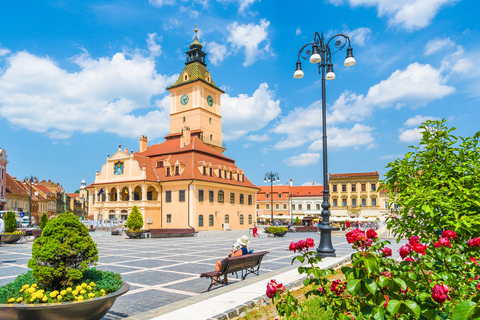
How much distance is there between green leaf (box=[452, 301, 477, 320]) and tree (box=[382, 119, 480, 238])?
4.15m

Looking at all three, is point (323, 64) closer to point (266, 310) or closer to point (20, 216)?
point (266, 310)

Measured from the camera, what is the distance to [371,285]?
9.40 ft

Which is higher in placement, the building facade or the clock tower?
the clock tower

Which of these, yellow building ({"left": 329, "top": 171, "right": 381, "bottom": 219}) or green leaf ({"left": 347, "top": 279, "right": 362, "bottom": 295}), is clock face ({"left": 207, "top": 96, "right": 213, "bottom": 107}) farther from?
green leaf ({"left": 347, "top": 279, "right": 362, "bottom": 295})

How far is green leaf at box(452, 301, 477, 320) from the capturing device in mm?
2227

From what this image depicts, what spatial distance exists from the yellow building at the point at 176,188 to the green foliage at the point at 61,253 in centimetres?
3604

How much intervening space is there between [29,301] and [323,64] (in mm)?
13645

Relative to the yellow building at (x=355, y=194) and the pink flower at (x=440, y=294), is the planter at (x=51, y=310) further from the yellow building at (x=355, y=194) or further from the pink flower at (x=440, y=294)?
the yellow building at (x=355, y=194)

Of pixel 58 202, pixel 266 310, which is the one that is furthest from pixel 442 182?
pixel 58 202

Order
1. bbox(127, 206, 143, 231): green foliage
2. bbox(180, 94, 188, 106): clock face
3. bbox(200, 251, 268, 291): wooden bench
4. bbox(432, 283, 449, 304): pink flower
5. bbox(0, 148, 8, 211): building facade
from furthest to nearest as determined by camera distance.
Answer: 1. bbox(0, 148, 8, 211): building facade
2. bbox(180, 94, 188, 106): clock face
3. bbox(127, 206, 143, 231): green foliage
4. bbox(200, 251, 268, 291): wooden bench
5. bbox(432, 283, 449, 304): pink flower

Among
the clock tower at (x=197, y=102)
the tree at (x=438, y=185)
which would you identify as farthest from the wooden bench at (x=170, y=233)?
the tree at (x=438, y=185)

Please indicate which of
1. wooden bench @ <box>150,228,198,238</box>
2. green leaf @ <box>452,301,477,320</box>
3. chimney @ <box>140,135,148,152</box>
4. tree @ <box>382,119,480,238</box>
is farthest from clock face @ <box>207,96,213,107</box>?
green leaf @ <box>452,301,477,320</box>

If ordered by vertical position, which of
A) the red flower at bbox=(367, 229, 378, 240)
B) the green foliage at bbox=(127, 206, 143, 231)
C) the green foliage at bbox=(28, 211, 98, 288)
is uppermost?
the red flower at bbox=(367, 229, 378, 240)

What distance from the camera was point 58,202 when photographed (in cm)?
10969
